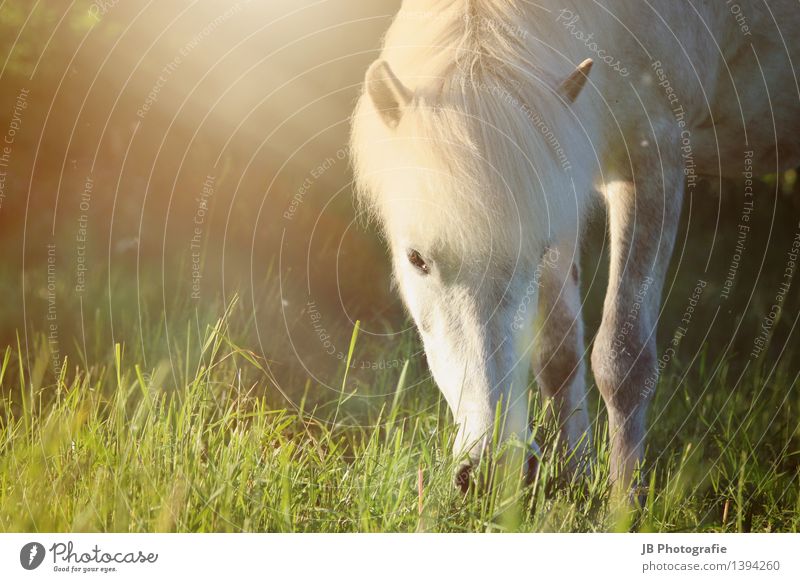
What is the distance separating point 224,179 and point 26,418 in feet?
5.31

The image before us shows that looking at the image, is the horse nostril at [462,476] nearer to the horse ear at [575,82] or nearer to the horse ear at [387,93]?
the horse ear at [387,93]

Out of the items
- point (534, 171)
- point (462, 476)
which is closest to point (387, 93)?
point (534, 171)

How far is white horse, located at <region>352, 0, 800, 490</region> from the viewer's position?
7.20 ft

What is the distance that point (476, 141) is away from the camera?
219cm

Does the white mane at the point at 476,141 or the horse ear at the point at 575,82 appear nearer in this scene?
the white mane at the point at 476,141

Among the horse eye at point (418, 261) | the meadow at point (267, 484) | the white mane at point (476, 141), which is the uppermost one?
the white mane at point (476, 141)

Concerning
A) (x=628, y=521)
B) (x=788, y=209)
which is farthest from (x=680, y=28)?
(x=788, y=209)

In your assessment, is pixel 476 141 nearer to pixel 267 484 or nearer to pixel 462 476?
pixel 462 476

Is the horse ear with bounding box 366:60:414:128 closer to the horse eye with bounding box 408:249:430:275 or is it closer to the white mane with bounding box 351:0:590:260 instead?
the white mane with bounding box 351:0:590:260

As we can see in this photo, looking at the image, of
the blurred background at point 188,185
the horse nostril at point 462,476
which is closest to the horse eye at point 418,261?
the horse nostril at point 462,476

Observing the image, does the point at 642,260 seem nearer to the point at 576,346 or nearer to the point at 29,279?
Result: the point at 576,346

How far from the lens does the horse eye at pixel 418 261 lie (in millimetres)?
2250

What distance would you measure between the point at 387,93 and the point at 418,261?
417 millimetres

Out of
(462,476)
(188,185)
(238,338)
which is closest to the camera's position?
(462,476)
